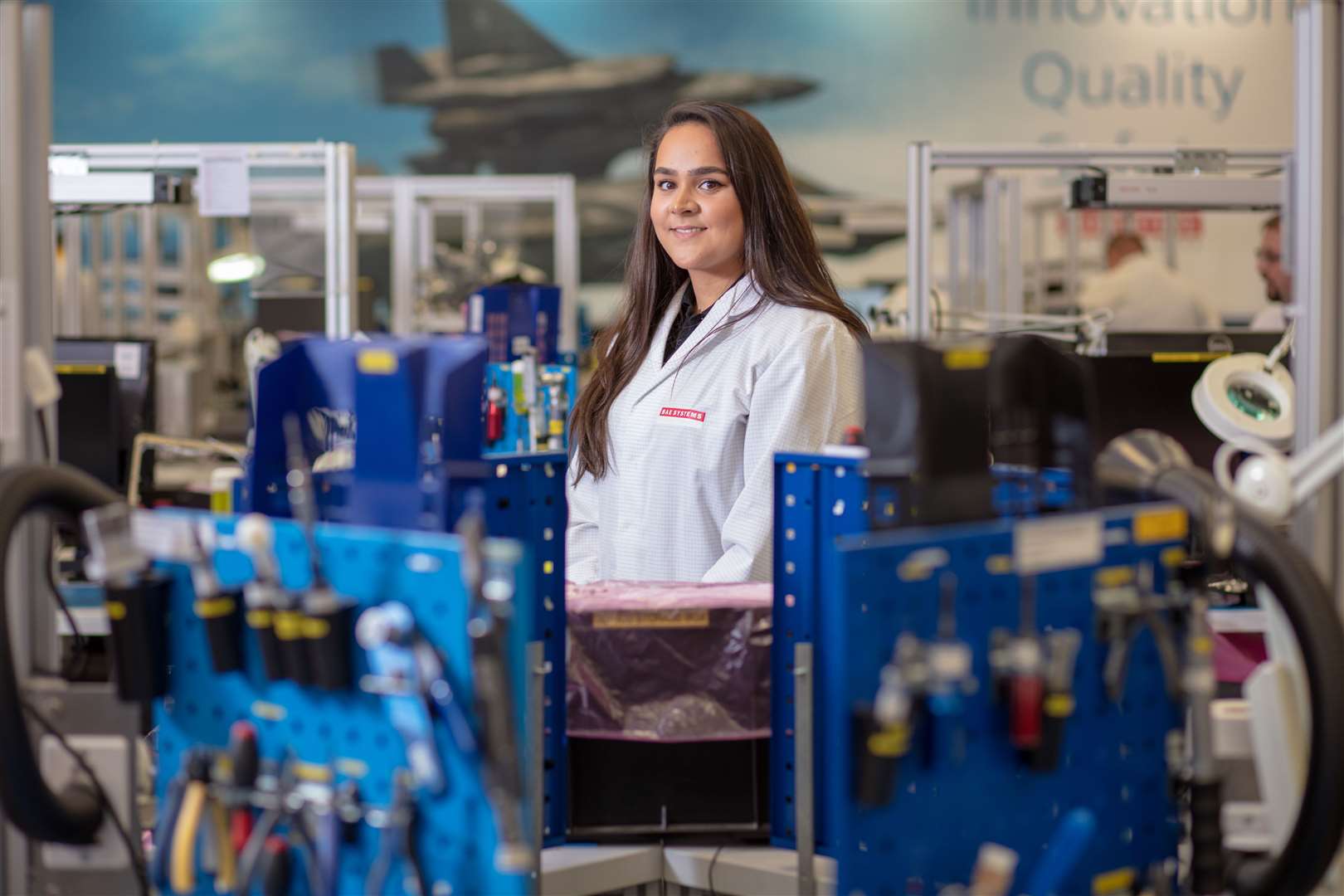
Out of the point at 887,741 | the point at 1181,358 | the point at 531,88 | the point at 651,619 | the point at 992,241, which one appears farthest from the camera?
the point at 531,88

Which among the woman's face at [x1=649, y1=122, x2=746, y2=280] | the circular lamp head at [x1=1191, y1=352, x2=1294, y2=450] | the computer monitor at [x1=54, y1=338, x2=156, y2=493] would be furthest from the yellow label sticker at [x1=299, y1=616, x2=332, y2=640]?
the computer monitor at [x1=54, y1=338, x2=156, y2=493]

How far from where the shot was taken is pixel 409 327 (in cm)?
567

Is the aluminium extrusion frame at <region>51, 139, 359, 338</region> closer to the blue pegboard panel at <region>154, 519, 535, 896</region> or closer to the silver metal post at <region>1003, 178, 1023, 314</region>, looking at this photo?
the silver metal post at <region>1003, 178, 1023, 314</region>

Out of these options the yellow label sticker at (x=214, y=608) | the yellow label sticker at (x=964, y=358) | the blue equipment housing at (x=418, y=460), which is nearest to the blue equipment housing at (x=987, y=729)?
the yellow label sticker at (x=964, y=358)

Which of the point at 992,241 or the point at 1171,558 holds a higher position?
the point at 992,241

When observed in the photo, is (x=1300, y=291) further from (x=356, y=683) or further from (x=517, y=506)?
(x=356, y=683)

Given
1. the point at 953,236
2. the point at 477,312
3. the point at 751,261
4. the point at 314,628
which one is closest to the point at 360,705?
the point at 314,628

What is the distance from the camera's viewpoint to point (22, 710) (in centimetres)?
127

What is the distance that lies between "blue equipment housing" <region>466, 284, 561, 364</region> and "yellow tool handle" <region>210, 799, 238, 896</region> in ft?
12.6

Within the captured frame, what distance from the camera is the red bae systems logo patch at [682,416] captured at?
6.87ft

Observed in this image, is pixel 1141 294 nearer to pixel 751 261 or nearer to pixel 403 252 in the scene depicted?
pixel 403 252

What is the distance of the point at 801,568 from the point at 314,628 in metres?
0.57

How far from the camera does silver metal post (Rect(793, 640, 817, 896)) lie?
57.7 inches

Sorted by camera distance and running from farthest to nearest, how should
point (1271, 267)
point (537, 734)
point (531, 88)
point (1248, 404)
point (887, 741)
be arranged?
point (531, 88)
point (1271, 267)
point (1248, 404)
point (537, 734)
point (887, 741)
